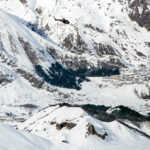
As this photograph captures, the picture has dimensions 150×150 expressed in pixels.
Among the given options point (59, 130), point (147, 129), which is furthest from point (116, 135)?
point (147, 129)

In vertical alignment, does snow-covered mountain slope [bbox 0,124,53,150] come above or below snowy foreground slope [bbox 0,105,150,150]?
above

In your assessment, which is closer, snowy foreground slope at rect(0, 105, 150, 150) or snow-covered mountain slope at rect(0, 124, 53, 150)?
snow-covered mountain slope at rect(0, 124, 53, 150)

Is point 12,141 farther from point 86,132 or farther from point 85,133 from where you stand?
point 86,132

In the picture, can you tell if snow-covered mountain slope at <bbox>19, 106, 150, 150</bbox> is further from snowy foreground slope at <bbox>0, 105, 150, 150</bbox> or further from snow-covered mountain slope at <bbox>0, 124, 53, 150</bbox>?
snow-covered mountain slope at <bbox>0, 124, 53, 150</bbox>

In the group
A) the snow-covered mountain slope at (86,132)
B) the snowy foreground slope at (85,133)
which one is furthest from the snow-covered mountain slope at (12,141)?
the snow-covered mountain slope at (86,132)

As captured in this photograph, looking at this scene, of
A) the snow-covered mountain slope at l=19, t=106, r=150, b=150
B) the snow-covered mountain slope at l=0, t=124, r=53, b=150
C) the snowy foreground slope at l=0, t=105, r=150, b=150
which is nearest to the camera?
the snow-covered mountain slope at l=0, t=124, r=53, b=150

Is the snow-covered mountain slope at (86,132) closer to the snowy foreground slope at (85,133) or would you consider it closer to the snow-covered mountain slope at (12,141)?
the snowy foreground slope at (85,133)

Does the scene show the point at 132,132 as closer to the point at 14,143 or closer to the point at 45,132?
the point at 45,132

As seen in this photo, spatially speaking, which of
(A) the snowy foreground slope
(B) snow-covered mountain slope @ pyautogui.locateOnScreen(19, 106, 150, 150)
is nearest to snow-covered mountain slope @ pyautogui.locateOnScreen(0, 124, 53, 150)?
(A) the snowy foreground slope
